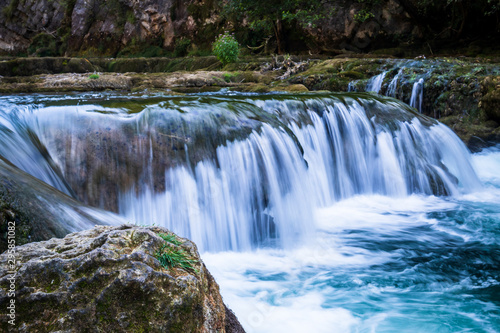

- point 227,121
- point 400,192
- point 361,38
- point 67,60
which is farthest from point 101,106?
point 361,38

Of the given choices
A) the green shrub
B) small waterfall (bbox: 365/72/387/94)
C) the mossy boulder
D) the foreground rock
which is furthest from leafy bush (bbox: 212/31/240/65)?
the green shrub

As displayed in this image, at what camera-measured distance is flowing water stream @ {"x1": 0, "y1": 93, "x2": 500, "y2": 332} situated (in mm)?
3757

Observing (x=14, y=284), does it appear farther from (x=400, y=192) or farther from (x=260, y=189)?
(x=400, y=192)

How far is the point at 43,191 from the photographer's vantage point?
3379mm

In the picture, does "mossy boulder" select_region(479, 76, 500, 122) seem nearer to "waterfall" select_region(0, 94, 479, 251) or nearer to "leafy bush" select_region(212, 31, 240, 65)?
"waterfall" select_region(0, 94, 479, 251)

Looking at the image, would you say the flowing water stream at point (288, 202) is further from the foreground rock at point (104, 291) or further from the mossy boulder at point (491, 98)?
the mossy boulder at point (491, 98)

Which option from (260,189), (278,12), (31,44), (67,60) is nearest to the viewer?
(260,189)

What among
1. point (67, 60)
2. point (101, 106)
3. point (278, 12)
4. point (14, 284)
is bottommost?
point (14, 284)

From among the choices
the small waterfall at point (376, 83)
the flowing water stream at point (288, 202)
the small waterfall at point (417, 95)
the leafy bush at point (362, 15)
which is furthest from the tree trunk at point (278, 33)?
the flowing water stream at point (288, 202)

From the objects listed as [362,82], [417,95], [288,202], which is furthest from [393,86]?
[288,202]

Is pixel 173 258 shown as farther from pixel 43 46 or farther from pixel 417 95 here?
pixel 43 46

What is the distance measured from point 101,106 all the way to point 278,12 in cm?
1497

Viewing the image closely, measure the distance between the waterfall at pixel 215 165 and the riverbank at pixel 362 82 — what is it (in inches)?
125

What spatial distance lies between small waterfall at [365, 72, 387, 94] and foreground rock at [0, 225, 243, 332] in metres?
10.7
